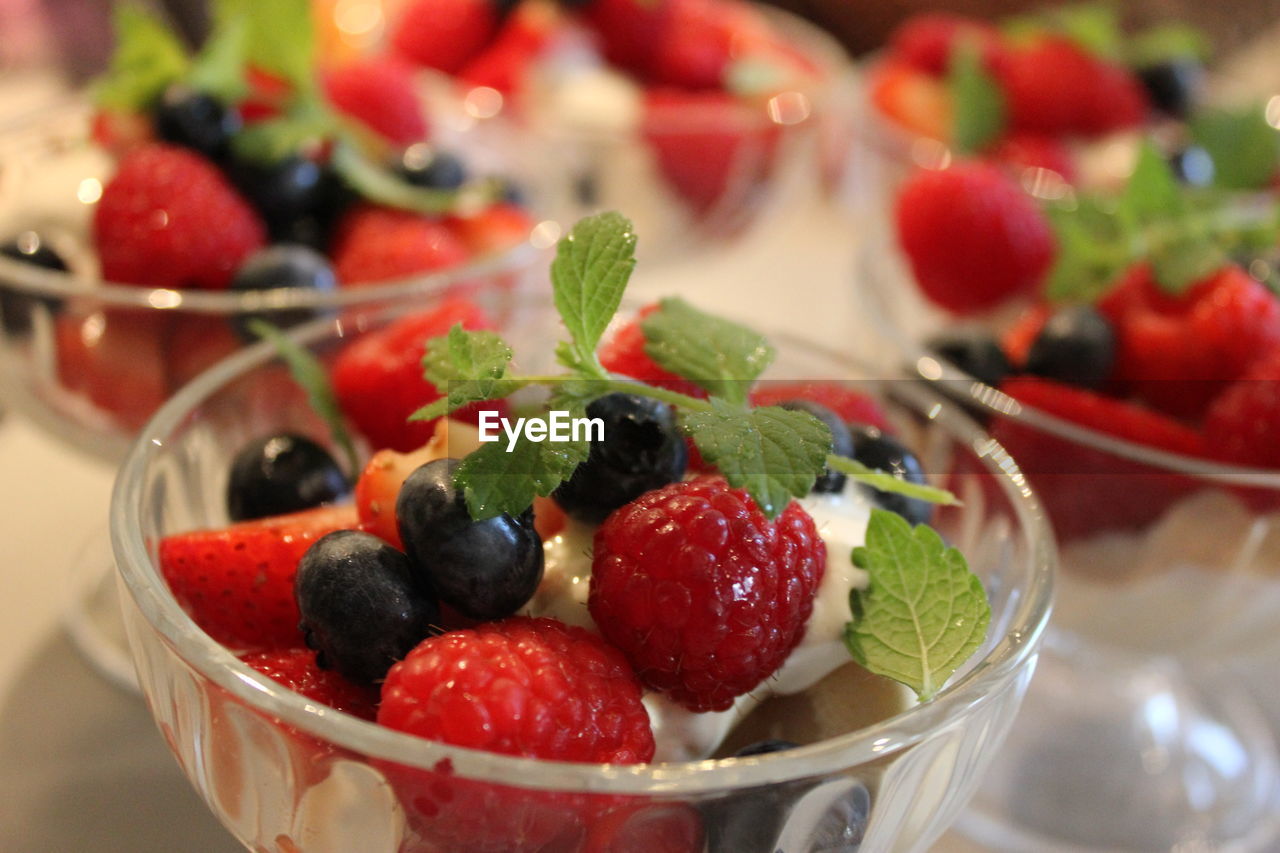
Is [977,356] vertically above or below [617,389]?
below

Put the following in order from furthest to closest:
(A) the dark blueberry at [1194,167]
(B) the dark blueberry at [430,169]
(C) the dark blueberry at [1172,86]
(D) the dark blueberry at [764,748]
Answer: (C) the dark blueberry at [1172,86] → (A) the dark blueberry at [1194,167] → (B) the dark blueberry at [430,169] → (D) the dark blueberry at [764,748]

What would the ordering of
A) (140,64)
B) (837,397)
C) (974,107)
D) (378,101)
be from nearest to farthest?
1. (837,397)
2. (140,64)
3. (378,101)
4. (974,107)

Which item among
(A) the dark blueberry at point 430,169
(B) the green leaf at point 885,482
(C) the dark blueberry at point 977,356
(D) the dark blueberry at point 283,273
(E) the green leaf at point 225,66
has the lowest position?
(C) the dark blueberry at point 977,356

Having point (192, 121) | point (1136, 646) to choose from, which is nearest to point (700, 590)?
point (1136, 646)

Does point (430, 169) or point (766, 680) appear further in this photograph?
point (430, 169)

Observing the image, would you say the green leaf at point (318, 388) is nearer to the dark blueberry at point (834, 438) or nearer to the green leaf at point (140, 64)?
the dark blueberry at point (834, 438)

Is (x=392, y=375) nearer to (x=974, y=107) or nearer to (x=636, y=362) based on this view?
(x=636, y=362)

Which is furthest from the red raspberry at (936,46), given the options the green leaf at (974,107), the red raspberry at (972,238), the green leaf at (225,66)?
the green leaf at (225,66)

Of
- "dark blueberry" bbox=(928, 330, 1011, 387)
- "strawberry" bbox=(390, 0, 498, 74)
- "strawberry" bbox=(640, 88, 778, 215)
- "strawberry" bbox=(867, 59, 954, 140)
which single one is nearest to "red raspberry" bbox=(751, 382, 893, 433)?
"dark blueberry" bbox=(928, 330, 1011, 387)
